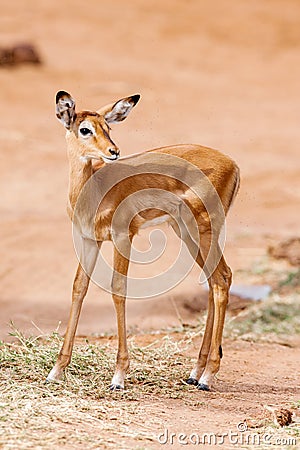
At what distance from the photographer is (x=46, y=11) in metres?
32.4

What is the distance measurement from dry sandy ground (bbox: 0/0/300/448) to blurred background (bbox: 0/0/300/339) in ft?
0.13

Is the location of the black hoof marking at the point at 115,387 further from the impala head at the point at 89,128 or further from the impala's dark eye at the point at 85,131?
the impala's dark eye at the point at 85,131

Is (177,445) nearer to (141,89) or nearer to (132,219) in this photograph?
(132,219)

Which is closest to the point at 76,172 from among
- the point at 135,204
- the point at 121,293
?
the point at 135,204

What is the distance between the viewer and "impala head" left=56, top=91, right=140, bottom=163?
6.38 meters

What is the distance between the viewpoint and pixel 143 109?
2205 centimetres

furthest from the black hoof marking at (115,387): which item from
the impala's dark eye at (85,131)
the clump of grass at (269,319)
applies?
the clump of grass at (269,319)

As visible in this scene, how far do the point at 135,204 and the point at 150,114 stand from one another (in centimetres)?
1518

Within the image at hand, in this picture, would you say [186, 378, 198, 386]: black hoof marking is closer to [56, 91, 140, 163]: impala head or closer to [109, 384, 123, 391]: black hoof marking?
[109, 384, 123, 391]: black hoof marking

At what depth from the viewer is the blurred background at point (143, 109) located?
443 inches

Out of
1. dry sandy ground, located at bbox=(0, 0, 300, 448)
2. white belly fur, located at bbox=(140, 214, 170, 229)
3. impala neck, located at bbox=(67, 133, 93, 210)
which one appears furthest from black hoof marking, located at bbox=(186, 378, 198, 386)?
impala neck, located at bbox=(67, 133, 93, 210)

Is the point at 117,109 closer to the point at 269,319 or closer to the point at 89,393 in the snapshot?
the point at 89,393

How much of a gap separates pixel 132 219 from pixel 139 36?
81.3 ft

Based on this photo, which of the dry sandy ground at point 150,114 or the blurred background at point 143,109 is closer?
the dry sandy ground at point 150,114
